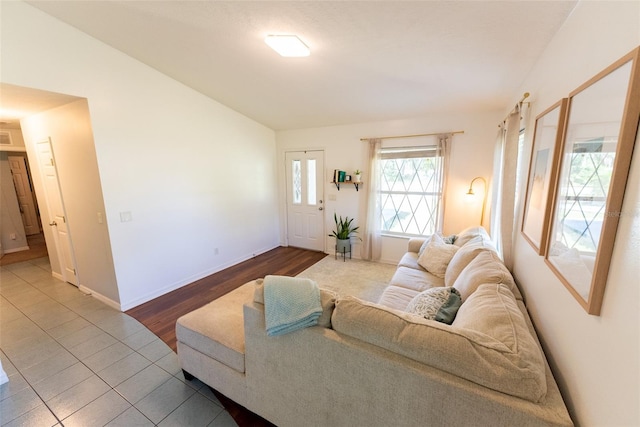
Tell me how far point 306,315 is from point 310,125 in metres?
3.81

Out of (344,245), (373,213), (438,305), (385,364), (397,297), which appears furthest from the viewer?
(344,245)

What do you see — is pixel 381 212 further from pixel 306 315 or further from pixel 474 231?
pixel 306 315

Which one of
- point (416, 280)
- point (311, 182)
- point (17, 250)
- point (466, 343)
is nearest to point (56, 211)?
point (17, 250)

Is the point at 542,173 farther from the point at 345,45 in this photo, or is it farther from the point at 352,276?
the point at 352,276

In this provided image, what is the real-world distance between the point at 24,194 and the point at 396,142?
8.24 m

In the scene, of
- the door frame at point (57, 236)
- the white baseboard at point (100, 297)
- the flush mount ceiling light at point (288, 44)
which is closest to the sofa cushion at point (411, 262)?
the flush mount ceiling light at point (288, 44)

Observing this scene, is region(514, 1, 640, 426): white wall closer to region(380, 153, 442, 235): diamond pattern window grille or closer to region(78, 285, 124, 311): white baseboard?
region(380, 153, 442, 235): diamond pattern window grille

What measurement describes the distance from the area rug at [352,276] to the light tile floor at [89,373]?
1.86 m

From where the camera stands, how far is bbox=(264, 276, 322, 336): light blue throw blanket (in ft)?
4.12

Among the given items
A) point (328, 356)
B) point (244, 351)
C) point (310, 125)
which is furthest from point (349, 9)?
point (310, 125)

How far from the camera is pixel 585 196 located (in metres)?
0.93

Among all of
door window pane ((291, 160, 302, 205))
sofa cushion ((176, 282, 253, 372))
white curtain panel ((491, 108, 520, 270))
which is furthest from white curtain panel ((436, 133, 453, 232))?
sofa cushion ((176, 282, 253, 372))

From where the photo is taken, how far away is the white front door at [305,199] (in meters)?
4.69

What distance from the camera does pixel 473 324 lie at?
121 cm
